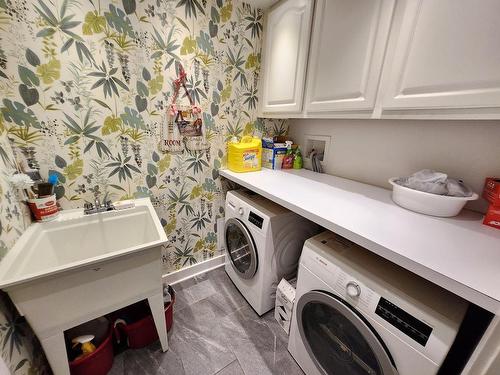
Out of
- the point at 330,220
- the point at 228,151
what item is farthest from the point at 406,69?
the point at 228,151

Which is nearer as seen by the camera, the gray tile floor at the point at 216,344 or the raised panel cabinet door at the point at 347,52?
the raised panel cabinet door at the point at 347,52

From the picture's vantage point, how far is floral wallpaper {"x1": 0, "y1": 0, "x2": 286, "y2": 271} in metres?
1.01

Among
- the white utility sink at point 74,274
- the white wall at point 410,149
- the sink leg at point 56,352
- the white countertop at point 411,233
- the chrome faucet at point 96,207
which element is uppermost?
the white wall at point 410,149

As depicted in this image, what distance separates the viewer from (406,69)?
0.91 metres

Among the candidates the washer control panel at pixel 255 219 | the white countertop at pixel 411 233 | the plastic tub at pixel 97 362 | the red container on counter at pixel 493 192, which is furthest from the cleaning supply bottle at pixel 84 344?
the red container on counter at pixel 493 192

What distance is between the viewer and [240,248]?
5.13 ft

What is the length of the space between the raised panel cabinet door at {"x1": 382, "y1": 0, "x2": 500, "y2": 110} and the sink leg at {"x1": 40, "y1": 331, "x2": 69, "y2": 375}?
73.6 inches

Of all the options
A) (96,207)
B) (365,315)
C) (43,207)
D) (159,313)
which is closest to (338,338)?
(365,315)

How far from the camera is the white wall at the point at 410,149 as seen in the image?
3.23 ft

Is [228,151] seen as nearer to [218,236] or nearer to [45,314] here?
[218,236]

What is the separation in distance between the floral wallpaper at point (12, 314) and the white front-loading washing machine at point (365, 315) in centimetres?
121

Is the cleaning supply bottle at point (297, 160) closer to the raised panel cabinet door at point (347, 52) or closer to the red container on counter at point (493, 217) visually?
the raised panel cabinet door at point (347, 52)

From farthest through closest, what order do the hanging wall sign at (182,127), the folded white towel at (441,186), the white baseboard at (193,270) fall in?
the white baseboard at (193,270) < the hanging wall sign at (182,127) < the folded white towel at (441,186)

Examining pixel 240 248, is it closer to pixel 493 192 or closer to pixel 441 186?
pixel 441 186
